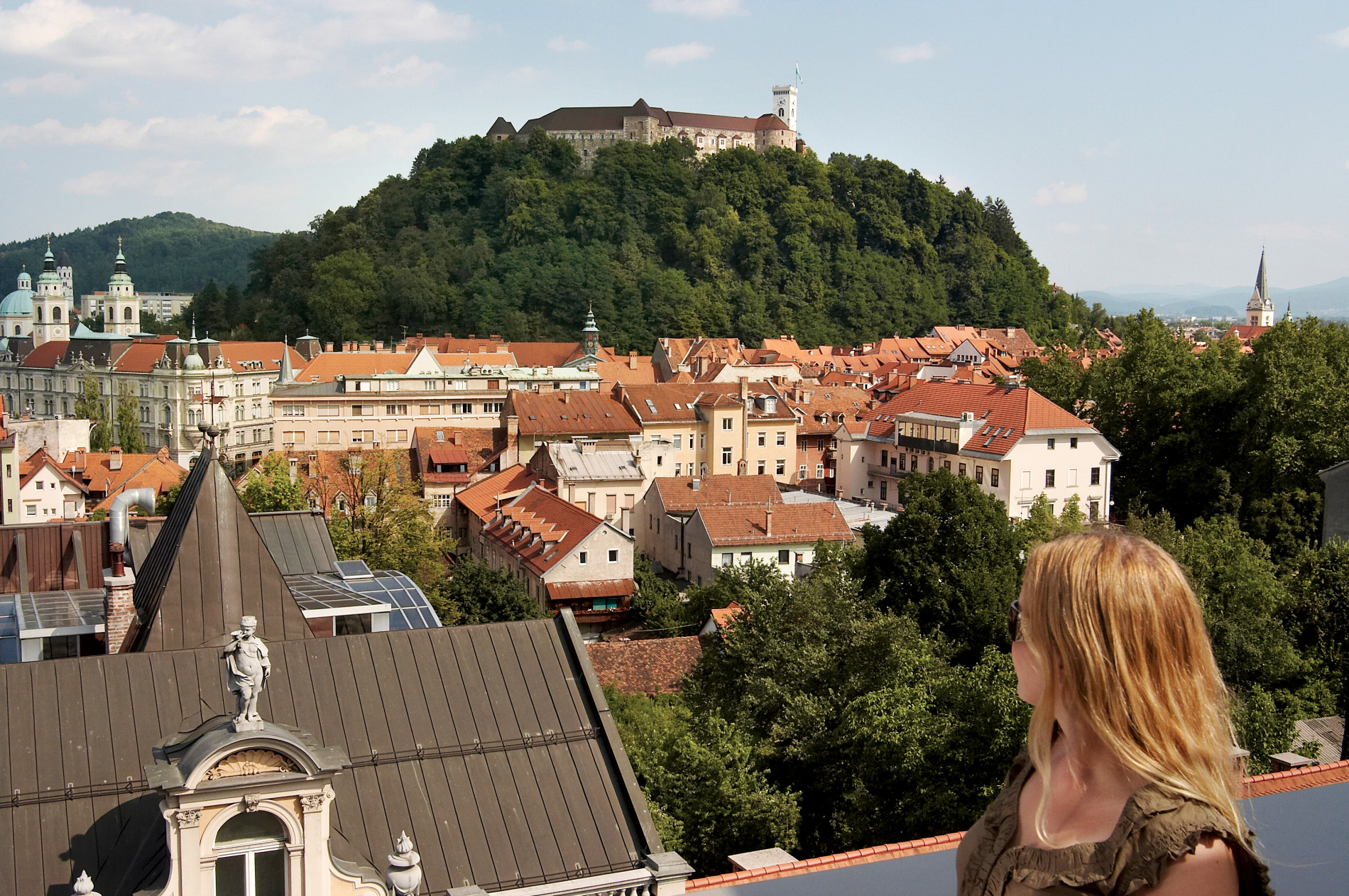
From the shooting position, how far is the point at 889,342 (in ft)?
319

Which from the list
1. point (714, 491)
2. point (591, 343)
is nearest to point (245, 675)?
point (714, 491)

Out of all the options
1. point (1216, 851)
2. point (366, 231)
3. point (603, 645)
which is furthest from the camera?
point (366, 231)

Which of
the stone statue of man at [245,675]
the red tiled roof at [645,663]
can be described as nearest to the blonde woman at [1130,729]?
the stone statue of man at [245,675]

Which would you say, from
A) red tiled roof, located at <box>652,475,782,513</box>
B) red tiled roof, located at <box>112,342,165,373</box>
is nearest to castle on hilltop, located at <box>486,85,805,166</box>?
red tiled roof, located at <box>112,342,165,373</box>

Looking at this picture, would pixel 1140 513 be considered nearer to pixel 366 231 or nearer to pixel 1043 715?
pixel 1043 715

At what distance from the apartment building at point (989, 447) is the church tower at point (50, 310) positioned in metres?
92.3

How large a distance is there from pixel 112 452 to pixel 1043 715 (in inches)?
2163

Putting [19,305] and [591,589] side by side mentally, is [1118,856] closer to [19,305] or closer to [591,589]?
[591,589]

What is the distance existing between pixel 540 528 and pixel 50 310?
317 feet

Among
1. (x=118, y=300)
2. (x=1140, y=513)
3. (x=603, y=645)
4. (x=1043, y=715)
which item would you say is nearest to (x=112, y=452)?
(x=603, y=645)

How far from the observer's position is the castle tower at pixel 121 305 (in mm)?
117750

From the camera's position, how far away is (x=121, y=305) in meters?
119

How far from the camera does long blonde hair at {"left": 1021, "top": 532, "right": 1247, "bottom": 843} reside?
81.0 inches

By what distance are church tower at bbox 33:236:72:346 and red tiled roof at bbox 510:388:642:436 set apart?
80.8 metres
